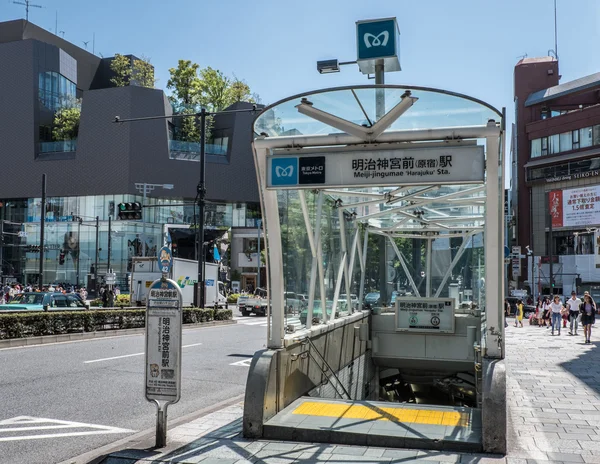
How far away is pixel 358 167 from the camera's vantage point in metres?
7.38

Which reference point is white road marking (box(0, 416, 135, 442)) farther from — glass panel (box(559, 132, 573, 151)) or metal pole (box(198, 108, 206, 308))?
glass panel (box(559, 132, 573, 151))

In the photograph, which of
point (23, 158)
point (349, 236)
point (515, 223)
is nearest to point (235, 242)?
point (23, 158)

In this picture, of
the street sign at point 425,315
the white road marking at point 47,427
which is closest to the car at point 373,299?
the street sign at point 425,315

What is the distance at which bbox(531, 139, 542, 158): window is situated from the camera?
65.5 meters

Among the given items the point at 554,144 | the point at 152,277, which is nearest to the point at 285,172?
the point at 152,277

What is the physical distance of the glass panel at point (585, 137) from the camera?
200 ft

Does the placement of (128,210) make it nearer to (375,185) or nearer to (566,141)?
(375,185)

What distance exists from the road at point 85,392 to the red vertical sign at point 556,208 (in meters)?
51.6

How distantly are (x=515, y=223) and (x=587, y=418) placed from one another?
2615 inches

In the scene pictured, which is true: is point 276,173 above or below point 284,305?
above

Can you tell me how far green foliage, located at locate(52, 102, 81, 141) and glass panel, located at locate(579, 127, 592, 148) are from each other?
2086 inches

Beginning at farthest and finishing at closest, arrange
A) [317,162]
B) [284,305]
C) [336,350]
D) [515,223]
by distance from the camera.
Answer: [515,223] → [336,350] → [284,305] → [317,162]

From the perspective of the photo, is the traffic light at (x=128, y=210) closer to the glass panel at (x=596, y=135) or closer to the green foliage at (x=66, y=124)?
the glass panel at (x=596, y=135)

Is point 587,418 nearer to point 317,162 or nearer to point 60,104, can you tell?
point 317,162
